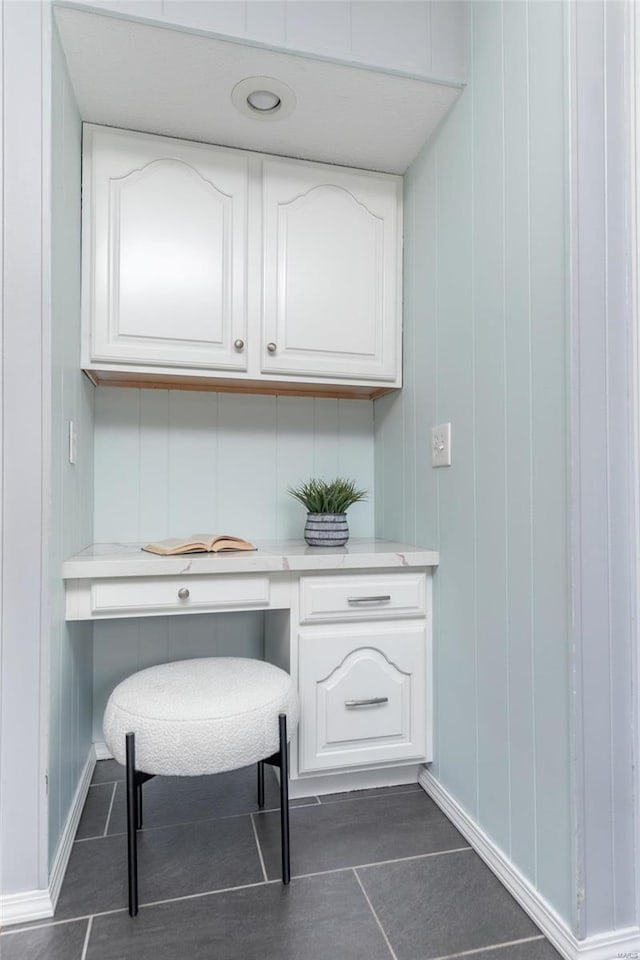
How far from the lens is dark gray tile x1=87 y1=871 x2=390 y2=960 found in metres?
1.10

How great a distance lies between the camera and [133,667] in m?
2.03

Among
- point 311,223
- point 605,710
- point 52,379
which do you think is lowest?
point 605,710

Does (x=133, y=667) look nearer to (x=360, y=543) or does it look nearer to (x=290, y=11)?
(x=360, y=543)

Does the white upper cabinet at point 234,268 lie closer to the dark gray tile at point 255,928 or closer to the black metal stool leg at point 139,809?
the black metal stool leg at point 139,809

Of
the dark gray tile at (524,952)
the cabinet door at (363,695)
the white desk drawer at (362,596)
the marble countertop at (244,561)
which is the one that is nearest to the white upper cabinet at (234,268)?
the marble countertop at (244,561)


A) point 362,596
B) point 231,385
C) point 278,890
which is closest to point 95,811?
point 278,890

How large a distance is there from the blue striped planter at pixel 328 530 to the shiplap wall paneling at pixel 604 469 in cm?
91

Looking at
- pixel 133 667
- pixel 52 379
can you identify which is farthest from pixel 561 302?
pixel 133 667

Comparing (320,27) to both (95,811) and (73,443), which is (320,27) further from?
(95,811)

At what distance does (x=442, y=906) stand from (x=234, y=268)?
1845 millimetres

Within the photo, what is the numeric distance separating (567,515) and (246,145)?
1577 mm

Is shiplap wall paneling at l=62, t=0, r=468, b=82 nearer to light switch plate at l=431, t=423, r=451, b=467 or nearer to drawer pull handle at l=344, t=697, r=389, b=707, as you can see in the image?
light switch plate at l=431, t=423, r=451, b=467

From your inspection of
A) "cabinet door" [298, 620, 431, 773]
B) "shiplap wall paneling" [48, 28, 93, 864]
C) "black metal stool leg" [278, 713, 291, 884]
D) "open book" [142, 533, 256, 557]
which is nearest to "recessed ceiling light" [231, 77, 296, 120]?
"shiplap wall paneling" [48, 28, 93, 864]

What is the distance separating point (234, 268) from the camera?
1828mm
